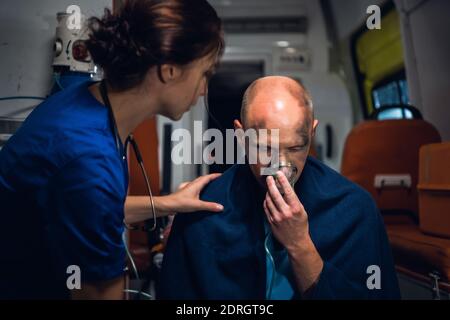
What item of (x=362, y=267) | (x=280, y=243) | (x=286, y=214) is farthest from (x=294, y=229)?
(x=362, y=267)

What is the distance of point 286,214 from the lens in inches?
39.4

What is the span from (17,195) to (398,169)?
1.68 m

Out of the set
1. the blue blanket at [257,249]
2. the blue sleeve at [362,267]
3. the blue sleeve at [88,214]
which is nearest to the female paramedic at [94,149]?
the blue sleeve at [88,214]

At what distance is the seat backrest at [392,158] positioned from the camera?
78.7 inches

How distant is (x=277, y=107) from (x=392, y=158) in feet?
3.52

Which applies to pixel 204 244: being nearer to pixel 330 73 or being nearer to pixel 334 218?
pixel 334 218

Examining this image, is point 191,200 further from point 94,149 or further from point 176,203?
point 94,149

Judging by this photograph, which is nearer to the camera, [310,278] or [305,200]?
[310,278]

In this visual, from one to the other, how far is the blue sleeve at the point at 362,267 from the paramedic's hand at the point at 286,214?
13cm

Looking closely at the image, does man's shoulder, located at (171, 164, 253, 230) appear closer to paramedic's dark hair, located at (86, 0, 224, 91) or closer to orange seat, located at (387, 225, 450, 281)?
paramedic's dark hair, located at (86, 0, 224, 91)

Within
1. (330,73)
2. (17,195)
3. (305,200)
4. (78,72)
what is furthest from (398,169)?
(330,73)

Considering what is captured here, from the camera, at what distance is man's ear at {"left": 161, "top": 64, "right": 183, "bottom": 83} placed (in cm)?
105

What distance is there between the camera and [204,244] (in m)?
1.16

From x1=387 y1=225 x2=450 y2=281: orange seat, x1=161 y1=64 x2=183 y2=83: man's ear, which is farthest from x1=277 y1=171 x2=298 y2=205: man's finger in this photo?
x1=387 y1=225 x2=450 y2=281: orange seat
